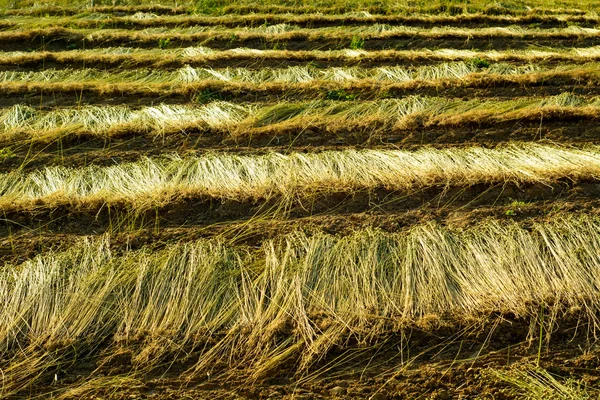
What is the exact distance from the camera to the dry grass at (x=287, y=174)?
5.52 meters

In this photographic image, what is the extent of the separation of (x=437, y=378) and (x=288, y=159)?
2945 mm

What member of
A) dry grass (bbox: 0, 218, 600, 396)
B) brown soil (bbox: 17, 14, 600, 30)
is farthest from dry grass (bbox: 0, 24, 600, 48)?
dry grass (bbox: 0, 218, 600, 396)

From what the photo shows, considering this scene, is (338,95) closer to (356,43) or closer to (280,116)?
(280,116)

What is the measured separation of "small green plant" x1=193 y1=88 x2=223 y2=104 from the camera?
759 cm

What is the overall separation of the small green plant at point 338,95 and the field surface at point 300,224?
0.03 meters

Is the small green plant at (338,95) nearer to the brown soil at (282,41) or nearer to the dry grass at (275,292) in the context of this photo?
the brown soil at (282,41)

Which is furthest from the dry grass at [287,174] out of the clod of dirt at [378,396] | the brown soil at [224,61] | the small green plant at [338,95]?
A: the brown soil at [224,61]

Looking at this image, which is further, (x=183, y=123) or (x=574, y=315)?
(x=183, y=123)

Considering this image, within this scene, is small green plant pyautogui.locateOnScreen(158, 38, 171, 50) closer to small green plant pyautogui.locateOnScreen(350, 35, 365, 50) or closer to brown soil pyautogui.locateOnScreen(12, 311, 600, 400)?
small green plant pyautogui.locateOnScreen(350, 35, 365, 50)

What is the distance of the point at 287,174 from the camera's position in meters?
5.79

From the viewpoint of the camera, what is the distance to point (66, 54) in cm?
919

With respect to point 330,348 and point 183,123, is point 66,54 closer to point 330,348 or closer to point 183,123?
point 183,123

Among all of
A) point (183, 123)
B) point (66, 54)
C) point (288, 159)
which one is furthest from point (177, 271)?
point (66, 54)

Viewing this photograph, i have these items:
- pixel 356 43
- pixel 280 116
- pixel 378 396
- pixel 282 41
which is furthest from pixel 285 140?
pixel 282 41
